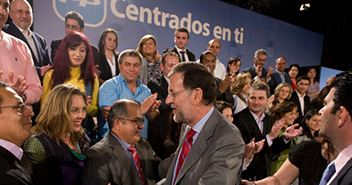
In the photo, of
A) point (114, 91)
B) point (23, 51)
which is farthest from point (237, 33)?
point (23, 51)

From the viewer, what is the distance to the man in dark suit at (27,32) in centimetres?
292

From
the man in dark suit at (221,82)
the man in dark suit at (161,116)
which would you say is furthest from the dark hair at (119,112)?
the man in dark suit at (221,82)

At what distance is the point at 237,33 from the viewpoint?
6.15m

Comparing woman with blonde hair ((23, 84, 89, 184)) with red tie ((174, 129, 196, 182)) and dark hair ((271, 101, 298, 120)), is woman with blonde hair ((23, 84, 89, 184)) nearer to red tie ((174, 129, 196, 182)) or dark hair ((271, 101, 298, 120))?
red tie ((174, 129, 196, 182))

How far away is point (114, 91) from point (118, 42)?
50.8 inches

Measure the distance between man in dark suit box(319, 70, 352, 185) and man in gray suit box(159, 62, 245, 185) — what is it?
39cm

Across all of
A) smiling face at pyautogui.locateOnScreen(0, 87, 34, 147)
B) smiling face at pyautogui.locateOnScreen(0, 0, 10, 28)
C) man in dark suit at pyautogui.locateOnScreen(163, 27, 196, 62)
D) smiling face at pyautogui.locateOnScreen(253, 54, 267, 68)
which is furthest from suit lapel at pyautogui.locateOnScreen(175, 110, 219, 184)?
smiling face at pyautogui.locateOnScreen(253, 54, 267, 68)

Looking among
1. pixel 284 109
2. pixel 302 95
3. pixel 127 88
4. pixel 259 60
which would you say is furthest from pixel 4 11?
pixel 302 95

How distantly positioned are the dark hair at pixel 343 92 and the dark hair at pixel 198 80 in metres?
0.61

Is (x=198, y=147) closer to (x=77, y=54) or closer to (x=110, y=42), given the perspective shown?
(x=77, y=54)

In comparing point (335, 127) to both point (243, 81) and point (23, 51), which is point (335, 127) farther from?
point (243, 81)

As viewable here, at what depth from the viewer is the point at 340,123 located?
1.23 m

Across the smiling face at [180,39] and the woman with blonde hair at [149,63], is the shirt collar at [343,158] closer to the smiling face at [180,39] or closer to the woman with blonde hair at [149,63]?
the woman with blonde hair at [149,63]

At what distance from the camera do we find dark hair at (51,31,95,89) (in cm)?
294
